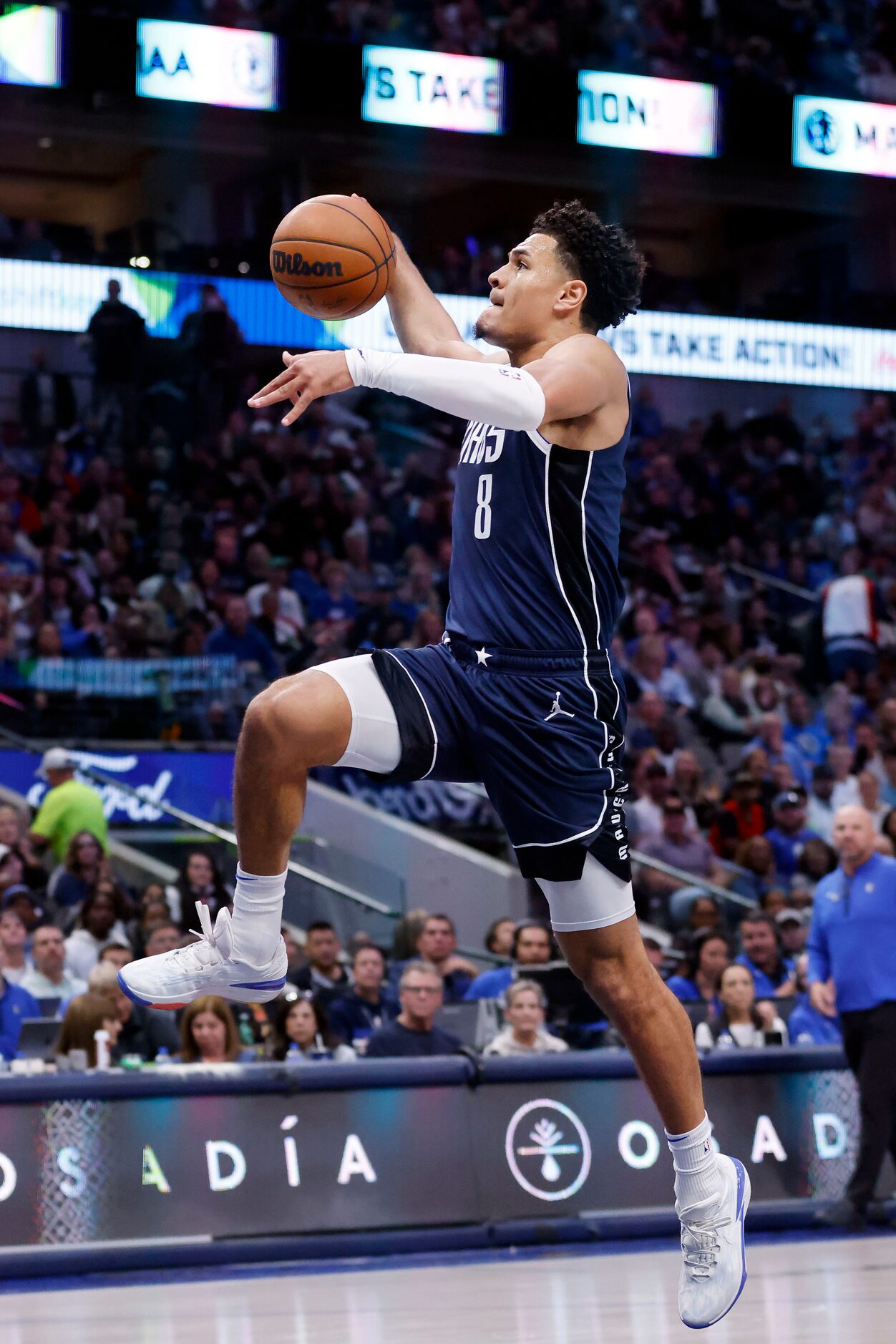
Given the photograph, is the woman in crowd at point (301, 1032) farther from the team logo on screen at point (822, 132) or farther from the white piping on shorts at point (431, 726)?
the team logo on screen at point (822, 132)

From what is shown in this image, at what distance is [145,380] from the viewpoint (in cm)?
1709

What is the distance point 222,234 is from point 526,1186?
14.8 m

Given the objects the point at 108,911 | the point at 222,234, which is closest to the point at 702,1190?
the point at 108,911

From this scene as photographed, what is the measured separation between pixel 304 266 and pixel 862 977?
5.00 metres

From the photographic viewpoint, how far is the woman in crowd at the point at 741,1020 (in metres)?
9.06

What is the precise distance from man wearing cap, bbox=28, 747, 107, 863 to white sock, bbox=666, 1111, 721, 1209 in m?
7.26

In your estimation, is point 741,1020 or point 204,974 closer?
point 204,974

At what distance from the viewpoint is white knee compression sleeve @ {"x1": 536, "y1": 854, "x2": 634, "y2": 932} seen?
15.0ft

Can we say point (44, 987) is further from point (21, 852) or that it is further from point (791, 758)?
point (791, 758)

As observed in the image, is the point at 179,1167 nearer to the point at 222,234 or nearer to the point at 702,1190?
the point at 702,1190

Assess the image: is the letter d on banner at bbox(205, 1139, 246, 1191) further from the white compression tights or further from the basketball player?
the white compression tights

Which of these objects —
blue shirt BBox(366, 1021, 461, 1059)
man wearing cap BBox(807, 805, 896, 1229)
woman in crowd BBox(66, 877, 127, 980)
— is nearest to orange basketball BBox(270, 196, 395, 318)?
blue shirt BBox(366, 1021, 461, 1059)

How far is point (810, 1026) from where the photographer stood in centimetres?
951

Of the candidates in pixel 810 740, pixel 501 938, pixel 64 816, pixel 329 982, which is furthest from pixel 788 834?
pixel 64 816
